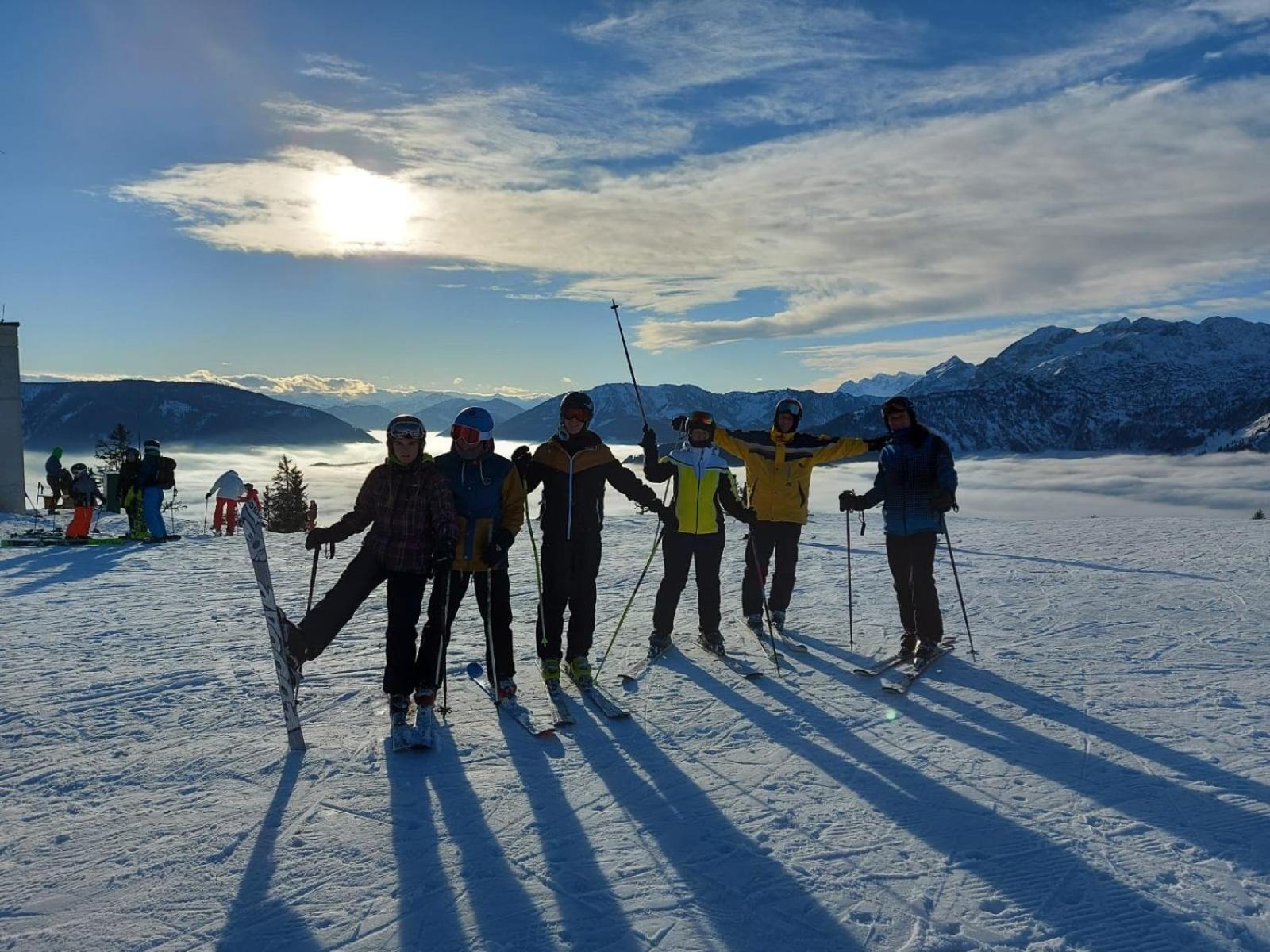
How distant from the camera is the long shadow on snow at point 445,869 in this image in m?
3.28

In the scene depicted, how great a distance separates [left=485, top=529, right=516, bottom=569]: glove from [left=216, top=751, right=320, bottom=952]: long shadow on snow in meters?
2.07

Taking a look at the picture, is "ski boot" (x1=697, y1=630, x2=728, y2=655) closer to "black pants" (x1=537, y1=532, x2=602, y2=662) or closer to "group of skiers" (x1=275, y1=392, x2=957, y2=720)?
"group of skiers" (x1=275, y1=392, x2=957, y2=720)

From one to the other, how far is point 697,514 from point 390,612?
309cm

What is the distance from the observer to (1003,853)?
3.90 meters

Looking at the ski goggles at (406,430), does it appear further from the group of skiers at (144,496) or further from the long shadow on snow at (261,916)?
the group of skiers at (144,496)

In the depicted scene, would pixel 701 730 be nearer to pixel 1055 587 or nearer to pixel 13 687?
pixel 13 687

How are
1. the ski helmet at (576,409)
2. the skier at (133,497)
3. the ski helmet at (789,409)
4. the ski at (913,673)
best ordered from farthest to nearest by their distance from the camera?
the skier at (133,497) < the ski helmet at (789,409) < the ski at (913,673) < the ski helmet at (576,409)

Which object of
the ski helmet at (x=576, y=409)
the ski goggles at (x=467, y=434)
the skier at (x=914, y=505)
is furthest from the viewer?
the skier at (x=914, y=505)

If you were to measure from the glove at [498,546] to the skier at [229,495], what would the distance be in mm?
15007

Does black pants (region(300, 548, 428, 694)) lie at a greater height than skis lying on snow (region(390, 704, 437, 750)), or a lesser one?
greater

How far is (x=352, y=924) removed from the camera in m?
3.32

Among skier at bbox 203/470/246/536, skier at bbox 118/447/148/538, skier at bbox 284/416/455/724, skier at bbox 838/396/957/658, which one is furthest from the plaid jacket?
skier at bbox 203/470/246/536

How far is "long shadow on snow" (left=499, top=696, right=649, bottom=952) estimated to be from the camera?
327cm

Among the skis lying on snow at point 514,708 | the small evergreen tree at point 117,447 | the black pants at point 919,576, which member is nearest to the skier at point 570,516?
the skis lying on snow at point 514,708
